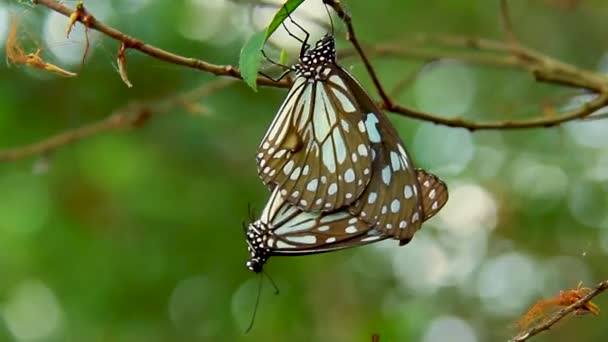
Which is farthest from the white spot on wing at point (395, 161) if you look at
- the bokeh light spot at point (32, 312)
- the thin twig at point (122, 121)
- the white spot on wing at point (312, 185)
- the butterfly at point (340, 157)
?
the bokeh light spot at point (32, 312)

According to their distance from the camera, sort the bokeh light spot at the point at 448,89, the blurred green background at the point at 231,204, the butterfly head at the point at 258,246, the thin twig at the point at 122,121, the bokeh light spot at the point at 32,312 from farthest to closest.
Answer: the bokeh light spot at the point at 448,89 → the bokeh light spot at the point at 32,312 → the blurred green background at the point at 231,204 → the thin twig at the point at 122,121 → the butterfly head at the point at 258,246

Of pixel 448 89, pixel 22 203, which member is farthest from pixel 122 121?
pixel 448 89

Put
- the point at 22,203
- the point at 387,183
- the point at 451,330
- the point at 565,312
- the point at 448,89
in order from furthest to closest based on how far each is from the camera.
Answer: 1. the point at 448,89
2. the point at 451,330
3. the point at 22,203
4. the point at 387,183
5. the point at 565,312

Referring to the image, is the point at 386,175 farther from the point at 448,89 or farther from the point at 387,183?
the point at 448,89

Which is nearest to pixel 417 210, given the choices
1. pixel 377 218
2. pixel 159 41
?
pixel 377 218

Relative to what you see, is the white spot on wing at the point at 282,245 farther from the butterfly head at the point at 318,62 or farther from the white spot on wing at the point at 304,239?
the butterfly head at the point at 318,62

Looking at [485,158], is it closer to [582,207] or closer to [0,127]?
[582,207]

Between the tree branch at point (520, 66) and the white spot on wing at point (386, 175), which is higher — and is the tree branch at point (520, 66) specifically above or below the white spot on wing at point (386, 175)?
above
